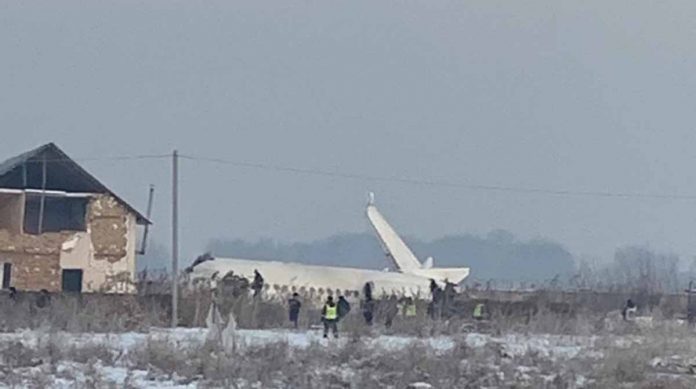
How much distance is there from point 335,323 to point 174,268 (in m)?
8.97

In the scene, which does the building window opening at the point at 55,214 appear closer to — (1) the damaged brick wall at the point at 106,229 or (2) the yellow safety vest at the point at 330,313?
(1) the damaged brick wall at the point at 106,229

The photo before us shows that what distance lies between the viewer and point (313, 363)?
86.2ft

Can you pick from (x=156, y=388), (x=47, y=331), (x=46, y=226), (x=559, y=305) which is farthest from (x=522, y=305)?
(x=156, y=388)

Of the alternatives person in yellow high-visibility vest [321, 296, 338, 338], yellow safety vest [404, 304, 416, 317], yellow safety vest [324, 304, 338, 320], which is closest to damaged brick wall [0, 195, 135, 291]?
yellow safety vest [404, 304, 416, 317]

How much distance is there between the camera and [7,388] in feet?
68.9

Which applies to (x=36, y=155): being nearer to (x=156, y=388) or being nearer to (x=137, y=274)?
(x=137, y=274)

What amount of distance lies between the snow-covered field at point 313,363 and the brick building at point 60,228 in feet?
78.3

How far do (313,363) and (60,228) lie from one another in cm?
3276

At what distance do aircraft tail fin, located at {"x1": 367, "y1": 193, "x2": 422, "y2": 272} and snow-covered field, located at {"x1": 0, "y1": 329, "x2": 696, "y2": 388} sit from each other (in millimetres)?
43695

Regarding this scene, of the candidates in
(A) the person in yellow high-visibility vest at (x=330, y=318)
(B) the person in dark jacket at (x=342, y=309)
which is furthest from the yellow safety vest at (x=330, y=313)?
(B) the person in dark jacket at (x=342, y=309)

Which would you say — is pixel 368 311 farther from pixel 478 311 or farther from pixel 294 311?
pixel 478 311

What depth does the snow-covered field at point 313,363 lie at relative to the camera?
917 inches

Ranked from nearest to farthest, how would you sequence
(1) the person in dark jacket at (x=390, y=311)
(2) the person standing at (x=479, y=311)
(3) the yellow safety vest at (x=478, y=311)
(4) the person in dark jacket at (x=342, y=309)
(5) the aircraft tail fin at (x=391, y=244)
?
(4) the person in dark jacket at (x=342, y=309), (1) the person in dark jacket at (x=390, y=311), (2) the person standing at (x=479, y=311), (3) the yellow safety vest at (x=478, y=311), (5) the aircraft tail fin at (x=391, y=244)

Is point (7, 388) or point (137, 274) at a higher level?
point (137, 274)
